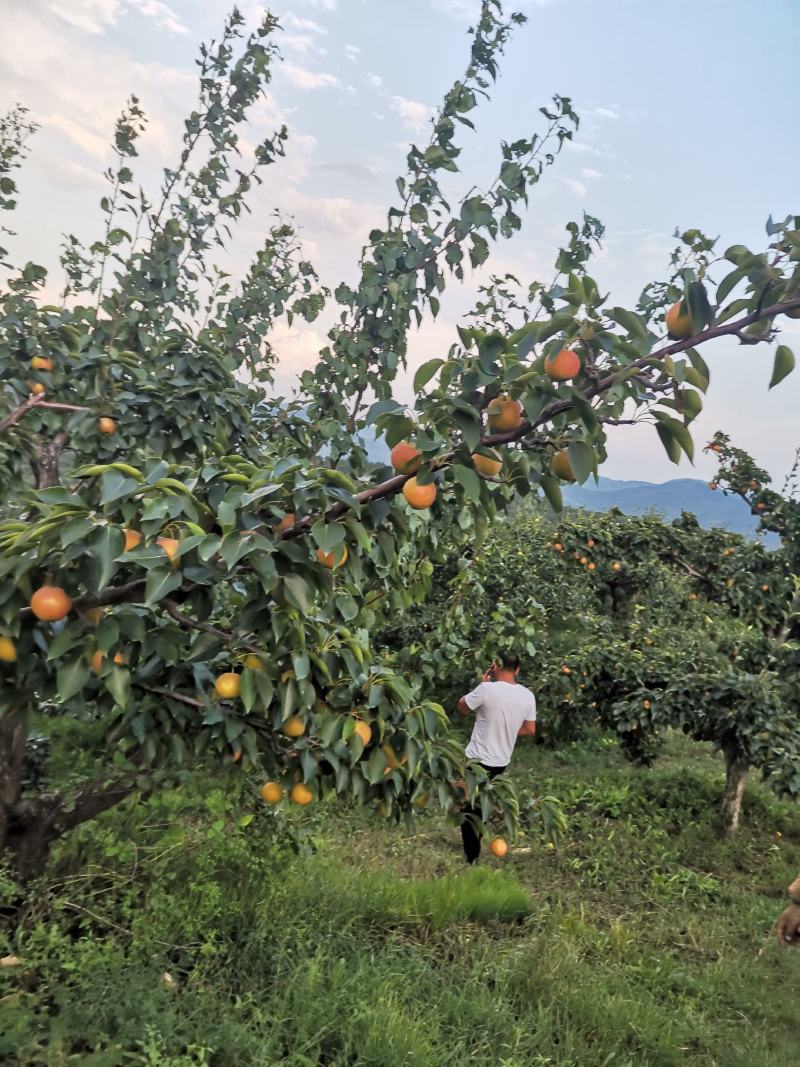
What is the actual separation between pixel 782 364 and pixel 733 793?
196 inches

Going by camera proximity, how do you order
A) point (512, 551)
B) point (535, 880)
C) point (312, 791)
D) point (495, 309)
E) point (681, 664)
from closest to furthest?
point (312, 791)
point (495, 309)
point (535, 880)
point (681, 664)
point (512, 551)

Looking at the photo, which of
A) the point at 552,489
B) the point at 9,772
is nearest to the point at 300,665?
the point at 552,489

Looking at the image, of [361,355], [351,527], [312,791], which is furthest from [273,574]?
[361,355]

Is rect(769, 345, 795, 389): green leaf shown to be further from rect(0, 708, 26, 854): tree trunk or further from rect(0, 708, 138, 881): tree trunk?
rect(0, 708, 26, 854): tree trunk

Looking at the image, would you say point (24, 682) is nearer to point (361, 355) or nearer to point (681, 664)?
point (361, 355)

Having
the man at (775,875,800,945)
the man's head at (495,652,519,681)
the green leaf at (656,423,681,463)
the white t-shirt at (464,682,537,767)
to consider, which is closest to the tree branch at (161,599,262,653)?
the green leaf at (656,423,681,463)

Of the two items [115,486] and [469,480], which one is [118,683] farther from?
[469,480]

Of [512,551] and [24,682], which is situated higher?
[512,551]

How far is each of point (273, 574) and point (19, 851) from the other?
6.98 ft

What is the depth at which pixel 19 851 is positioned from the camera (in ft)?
8.75

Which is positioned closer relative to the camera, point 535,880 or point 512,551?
point 535,880

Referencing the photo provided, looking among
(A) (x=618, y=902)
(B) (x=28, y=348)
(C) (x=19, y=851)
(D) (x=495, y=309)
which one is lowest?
(A) (x=618, y=902)

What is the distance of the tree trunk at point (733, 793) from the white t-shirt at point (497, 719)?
1764 mm

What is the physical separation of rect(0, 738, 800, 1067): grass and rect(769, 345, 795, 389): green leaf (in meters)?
1.98
